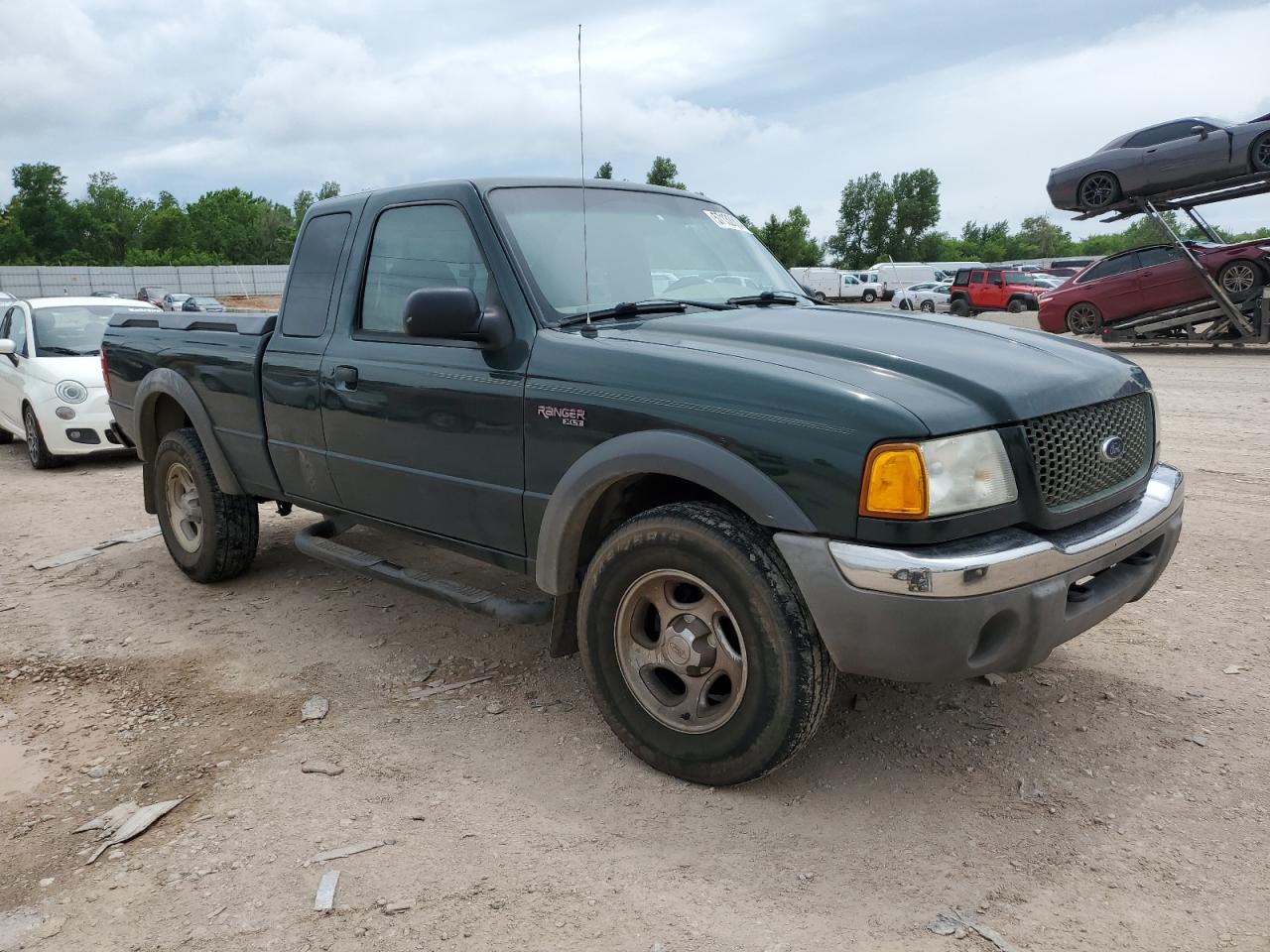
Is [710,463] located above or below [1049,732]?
above

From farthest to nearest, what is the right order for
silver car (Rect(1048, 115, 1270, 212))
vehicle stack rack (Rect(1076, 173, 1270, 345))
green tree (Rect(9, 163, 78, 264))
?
green tree (Rect(9, 163, 78, 264)), vehicle stack rack (Rect(1076, 173, 1270, 345)), silver car (Rect(1048, 115, 1270, 212))

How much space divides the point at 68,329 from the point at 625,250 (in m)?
8.27

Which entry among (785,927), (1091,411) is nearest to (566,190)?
(1091,411)

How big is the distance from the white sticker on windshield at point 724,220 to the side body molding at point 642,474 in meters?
1.68

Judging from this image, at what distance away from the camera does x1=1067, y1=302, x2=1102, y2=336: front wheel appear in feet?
59.6

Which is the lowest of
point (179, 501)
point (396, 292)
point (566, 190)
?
point (179, 501)

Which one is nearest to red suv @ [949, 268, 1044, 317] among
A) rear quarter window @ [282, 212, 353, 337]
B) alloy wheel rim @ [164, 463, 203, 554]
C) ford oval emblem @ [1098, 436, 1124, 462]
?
alloy wheel rim @ [164, 463, 203, 554]

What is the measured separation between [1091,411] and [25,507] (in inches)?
308

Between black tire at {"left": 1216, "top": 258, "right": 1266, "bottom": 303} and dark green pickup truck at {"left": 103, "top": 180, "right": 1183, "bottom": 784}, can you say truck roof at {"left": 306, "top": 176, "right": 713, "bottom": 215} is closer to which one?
dark green pickup truck at {"left": 103, "top": 180, "right": 1183, "bottom": 784}

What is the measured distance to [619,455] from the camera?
10.1 ft

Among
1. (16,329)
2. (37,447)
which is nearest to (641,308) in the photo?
(37,447)

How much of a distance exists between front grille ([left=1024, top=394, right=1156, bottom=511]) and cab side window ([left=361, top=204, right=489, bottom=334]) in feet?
6.60

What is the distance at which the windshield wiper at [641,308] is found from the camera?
11.6ft

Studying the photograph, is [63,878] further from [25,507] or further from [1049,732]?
[25,507]
